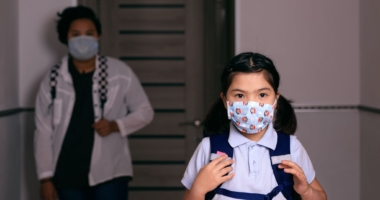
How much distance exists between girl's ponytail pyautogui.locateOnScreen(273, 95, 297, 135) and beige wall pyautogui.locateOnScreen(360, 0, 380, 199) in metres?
1.76

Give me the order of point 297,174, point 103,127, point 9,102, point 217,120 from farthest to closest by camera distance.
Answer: point 9,102
point 103,127
point 217,120
point 297,174

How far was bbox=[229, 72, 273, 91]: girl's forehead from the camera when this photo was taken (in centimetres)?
209

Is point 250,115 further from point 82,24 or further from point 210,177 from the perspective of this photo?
point 82,24

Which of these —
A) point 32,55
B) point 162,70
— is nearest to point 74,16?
point 32,55

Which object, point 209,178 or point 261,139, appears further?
point 261,139

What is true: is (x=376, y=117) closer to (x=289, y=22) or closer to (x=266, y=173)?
(x=289, y=22)

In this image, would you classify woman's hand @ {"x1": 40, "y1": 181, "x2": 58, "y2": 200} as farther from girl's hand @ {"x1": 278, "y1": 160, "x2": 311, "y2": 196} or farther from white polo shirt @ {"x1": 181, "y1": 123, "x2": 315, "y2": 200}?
girl's hand @ {"x1": 278, "y1": 160, "x2": 311, "y2": 196}

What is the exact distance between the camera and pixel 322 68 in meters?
4.39

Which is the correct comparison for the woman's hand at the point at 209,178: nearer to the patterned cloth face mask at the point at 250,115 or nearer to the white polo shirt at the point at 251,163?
the white polo shirt at the point at 251,163

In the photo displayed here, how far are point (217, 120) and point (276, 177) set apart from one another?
1.13 feet

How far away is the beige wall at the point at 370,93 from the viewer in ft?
13.0

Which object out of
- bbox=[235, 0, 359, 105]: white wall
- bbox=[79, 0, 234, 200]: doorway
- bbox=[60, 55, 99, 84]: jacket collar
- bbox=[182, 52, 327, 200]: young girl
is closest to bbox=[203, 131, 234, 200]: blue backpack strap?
bbox=[182, 52, 327, 200]: young girl

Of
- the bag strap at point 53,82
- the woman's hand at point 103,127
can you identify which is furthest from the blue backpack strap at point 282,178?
the bag strap at point 53,82

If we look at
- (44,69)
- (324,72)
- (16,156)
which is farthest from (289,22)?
(16,156)
